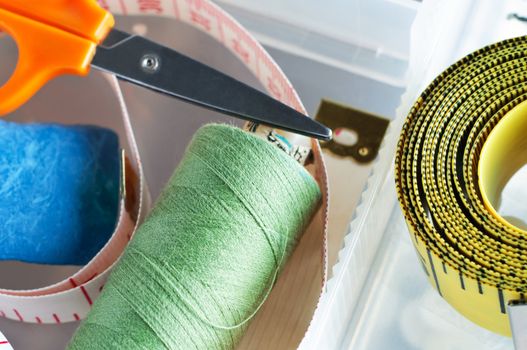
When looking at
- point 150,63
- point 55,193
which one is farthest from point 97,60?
point 55,193

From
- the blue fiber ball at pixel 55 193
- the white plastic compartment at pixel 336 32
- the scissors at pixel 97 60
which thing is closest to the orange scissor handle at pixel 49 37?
the scissors at pixel 97 60

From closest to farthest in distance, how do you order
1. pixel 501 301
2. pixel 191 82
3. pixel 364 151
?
pixel 501 301 → pixel 191 82 → pixel 364 151

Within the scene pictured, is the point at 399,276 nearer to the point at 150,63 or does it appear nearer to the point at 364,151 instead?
the point at 364,151

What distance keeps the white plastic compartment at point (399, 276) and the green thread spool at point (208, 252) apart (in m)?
0.08

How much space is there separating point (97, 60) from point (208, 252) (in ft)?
0.76

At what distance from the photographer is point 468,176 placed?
67cm

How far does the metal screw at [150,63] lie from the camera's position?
29.9 inches

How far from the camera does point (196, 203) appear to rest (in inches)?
27.6

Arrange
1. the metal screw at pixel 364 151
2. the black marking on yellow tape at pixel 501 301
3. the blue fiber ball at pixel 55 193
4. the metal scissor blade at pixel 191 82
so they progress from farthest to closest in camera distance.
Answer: the metal screw at pixel 364 151 < the blue fiber ball at pixel 55 193 < the metal scissor blade at pixel 191 82 < the black marking on yellow tape at pixel 501 301

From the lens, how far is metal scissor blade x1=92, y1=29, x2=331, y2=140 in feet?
2.40

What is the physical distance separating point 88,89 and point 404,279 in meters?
0.44

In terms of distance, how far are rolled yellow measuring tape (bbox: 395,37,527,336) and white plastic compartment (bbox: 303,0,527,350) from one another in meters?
0.09

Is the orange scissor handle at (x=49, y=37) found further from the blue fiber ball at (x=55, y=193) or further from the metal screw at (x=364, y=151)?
the metal screw at (x=364, y=151)

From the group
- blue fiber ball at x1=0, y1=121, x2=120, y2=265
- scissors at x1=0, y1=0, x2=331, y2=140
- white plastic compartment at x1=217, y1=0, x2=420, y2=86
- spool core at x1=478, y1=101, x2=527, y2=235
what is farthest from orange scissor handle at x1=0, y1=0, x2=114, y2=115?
spool core at x1=478, y1=101, x2=527, y2=235
